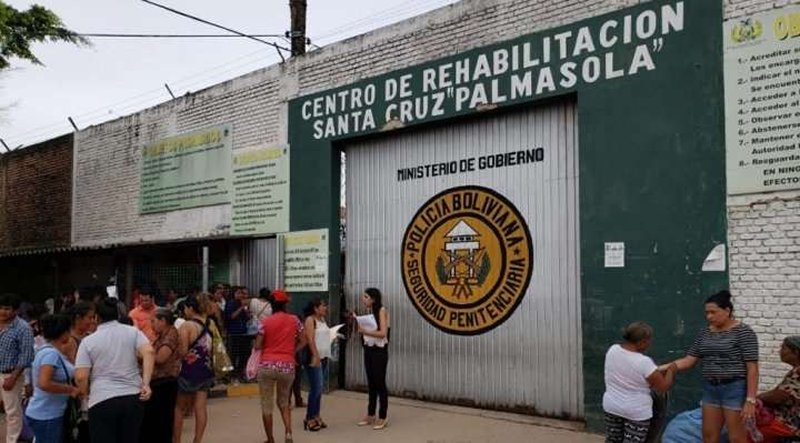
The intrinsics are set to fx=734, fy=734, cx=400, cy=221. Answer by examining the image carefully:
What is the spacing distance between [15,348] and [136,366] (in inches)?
72.4

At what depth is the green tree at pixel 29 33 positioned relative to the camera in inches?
637

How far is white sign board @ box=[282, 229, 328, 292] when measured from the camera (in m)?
11.6

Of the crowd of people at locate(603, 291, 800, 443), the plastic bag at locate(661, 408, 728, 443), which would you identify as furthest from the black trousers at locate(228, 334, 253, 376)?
the crowd of people at locate(603, 291, 800, 443)

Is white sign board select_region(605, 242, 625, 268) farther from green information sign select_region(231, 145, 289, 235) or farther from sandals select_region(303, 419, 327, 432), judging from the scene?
green information sign select_region(231, 145, 289, 235)

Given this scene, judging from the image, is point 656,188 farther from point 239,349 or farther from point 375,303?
point 239,349

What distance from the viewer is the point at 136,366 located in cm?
557

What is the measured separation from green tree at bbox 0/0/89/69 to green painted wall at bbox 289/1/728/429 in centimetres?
1257

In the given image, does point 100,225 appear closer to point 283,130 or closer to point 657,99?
point 283,130

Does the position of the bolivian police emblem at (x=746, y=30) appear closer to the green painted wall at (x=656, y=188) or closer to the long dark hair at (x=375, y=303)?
the green painted wall at (x=656, y=188)

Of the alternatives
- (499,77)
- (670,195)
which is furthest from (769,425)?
(499,77)

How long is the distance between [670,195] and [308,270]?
19.7 feet

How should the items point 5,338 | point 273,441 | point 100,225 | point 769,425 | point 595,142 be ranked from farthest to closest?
point 100,225
point 595,142
point 273,441
point 5,338
point 769,425

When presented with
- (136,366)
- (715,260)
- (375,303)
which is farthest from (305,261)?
(715,260)

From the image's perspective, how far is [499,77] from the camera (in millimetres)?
9539
